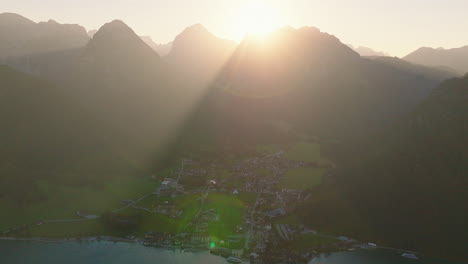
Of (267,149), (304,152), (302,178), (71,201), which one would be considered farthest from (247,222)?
(304,152)

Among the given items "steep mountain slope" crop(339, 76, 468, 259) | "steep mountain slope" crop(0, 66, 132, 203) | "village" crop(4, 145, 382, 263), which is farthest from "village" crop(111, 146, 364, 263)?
"steep mountain slope" crop(0, 66, 132, 203)

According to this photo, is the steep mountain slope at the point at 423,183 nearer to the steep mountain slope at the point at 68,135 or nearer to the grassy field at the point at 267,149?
the grassy field at the point at 267,149

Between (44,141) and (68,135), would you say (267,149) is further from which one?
(44,141)

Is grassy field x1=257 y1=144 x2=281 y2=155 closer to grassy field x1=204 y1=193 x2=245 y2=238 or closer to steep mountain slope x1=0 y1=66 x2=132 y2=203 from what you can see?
grassy field x1=204 y1=193 x2=245 y2=238

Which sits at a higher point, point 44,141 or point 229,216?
point 44,141

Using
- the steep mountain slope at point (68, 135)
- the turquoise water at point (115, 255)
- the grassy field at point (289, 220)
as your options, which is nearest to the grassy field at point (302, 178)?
the grassy field at point (289, 220)

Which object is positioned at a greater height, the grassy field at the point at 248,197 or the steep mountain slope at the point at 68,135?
the steep mountain slope at the point at 68,135

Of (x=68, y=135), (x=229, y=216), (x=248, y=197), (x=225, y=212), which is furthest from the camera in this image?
(x=68, y=135)
